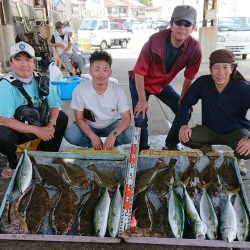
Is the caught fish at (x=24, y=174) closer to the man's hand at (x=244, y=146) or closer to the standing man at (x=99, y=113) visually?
the standing man at (x=99, y=113)

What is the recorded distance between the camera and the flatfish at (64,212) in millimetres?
2417

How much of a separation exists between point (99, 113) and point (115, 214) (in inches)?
58.3

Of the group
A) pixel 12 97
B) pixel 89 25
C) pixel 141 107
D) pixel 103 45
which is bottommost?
pixel 103 45

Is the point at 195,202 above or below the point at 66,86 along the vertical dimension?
below

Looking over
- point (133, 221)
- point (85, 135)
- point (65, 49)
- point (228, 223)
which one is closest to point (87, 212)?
point (133, 221)

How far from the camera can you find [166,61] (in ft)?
11.7

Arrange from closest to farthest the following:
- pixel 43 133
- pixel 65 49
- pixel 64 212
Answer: pixel 64 212 < pixel 43 133 < pixel 65 49

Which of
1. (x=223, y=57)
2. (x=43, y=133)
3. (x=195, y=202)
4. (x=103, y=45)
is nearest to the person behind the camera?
(x=195, y=202)

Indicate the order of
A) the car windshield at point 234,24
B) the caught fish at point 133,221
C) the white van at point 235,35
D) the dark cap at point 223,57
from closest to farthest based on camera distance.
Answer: the caught fish at point 133,221 < the dark cap at point 223,57 < the white van at point 235,35 < the car windshield at point 234,24

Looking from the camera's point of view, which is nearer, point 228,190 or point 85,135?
point 228,190

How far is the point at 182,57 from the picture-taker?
354 centimetres

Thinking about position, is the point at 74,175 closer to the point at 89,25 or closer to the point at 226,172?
the point at 226,172

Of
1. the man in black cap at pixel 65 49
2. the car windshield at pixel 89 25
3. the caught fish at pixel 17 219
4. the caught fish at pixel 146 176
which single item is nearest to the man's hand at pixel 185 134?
the caught fish at pixel 146 176

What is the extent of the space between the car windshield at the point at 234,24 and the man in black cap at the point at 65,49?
Result: 7688mm
